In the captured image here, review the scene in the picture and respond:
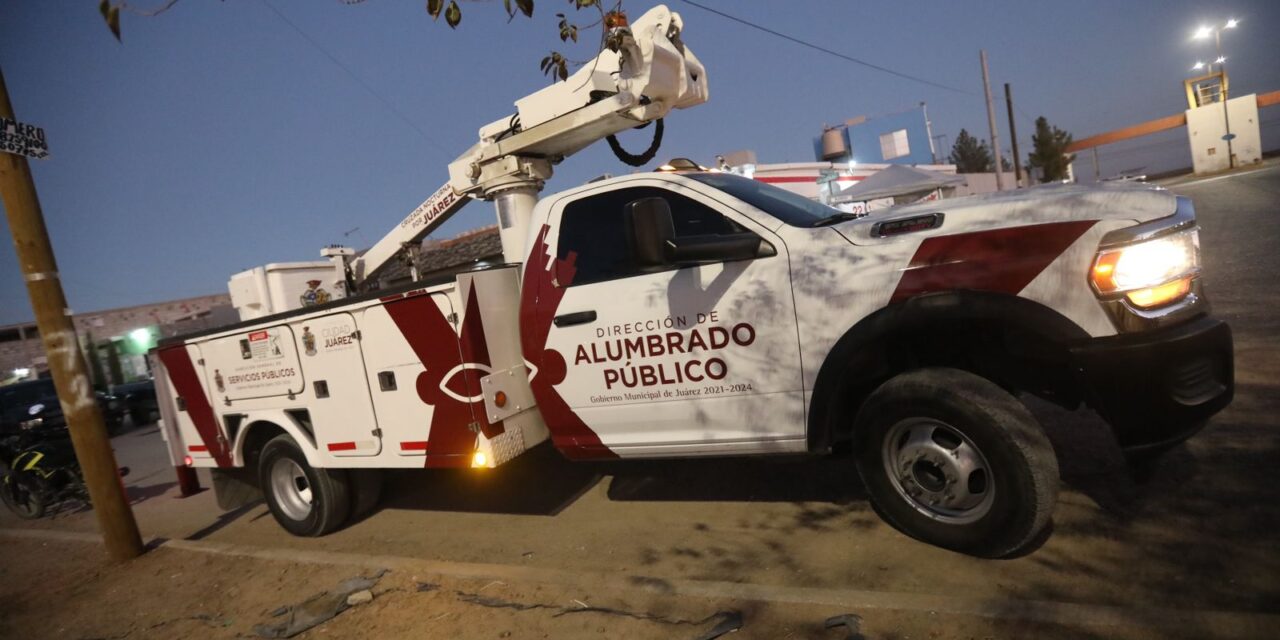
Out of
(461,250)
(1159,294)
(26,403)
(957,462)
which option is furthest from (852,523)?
(461,250)

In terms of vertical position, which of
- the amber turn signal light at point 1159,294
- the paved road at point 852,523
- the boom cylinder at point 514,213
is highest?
the boom cylinder at point 514,213

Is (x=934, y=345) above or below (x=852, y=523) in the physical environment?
above

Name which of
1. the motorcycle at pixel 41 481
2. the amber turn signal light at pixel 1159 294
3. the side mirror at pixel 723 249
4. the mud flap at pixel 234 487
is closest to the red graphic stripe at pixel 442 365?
the side mirror at pixel 723 249

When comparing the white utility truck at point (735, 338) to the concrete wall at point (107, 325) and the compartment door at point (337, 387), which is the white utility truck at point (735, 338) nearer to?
the compartment door at point (337, 387)

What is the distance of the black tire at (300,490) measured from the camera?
498cm

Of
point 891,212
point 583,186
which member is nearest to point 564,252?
point 583,186

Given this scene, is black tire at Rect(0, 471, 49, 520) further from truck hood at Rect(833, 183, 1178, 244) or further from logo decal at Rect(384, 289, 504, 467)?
truck hood at Rect(833, 183, 1178, 244)

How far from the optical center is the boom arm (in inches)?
169

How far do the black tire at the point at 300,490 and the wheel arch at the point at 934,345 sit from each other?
12.3ft

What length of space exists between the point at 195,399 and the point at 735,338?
4.89 meters

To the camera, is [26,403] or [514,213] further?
[26,403]

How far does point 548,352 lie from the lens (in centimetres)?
389

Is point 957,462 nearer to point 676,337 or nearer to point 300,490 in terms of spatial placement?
point 676,337

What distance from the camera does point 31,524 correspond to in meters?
7.75
